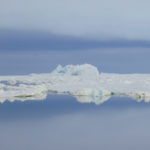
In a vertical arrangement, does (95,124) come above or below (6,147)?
above

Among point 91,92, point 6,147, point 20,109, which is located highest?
point 91,92

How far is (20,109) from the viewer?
1091 cm

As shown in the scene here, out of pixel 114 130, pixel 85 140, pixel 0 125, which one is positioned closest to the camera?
pixel 85 140

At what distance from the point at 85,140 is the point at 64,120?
2456mm

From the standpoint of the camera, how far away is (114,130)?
24.3 ft

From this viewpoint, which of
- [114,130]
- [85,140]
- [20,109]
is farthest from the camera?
[20,109]

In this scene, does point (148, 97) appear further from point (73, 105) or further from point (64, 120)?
point (64, 120)

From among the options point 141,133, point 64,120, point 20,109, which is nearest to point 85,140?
point 141,133

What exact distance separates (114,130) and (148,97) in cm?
708

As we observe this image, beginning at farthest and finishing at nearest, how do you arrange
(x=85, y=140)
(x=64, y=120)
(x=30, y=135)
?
(x=64, y=120), (x=30, y=135), (x=85, y=140)

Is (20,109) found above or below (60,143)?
above

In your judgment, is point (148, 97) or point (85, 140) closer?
point (85, 140)

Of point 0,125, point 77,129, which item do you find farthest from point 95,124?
point 0,125

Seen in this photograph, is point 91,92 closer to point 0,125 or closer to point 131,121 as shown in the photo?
point 131,121
